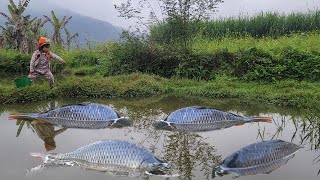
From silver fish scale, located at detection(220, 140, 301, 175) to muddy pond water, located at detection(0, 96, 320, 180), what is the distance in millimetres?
91

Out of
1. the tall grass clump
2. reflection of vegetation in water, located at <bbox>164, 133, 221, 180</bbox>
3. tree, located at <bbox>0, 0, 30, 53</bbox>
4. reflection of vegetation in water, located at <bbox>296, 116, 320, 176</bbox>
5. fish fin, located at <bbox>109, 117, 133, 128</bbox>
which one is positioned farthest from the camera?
the tall grass clump

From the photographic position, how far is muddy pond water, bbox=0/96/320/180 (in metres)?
4.48

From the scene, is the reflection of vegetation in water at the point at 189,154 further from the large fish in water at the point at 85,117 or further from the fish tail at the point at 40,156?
the fish tail at the point at 40,156

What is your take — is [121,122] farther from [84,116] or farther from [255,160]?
[255,160]

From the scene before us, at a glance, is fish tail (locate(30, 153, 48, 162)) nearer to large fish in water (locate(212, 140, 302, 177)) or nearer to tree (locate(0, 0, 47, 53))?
large fish in water (locate(212, 140, 302, 177))

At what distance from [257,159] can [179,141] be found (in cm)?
132

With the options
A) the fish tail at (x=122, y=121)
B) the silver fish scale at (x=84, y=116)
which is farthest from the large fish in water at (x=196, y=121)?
the silver fish scale at (x=84, y=116)

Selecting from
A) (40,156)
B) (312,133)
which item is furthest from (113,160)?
(312,133)

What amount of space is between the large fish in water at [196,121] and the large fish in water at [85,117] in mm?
711

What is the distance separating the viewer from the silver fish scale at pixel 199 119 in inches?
243

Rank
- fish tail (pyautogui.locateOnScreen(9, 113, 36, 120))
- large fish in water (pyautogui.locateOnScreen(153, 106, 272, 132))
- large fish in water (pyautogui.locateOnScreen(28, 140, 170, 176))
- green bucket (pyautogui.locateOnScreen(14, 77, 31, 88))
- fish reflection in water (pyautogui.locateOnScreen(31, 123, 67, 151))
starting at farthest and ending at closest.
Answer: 1. green bucket (pyautogui.locateOnScreen(14, 77, 31, 88))
2. fish tail (pyautogui.locateOnScreen(9, 113, 36, 120))
3. large fish in water (pyautogui.locateOnScreen(153, 106, 272, 132))
4. fish reflection in water (pyautogui.locateOnScreen(31, 123, 67, 151))
5. large fish in water (pyautogui.locateOnScreen(28, 140, 170, 176))

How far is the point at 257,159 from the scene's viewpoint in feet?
14.9

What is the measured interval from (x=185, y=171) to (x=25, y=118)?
3460 mm

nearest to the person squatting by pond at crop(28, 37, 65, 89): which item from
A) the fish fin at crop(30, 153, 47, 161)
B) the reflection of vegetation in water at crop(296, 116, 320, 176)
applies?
the fish fin at crop(30, 153, 47, 161)
